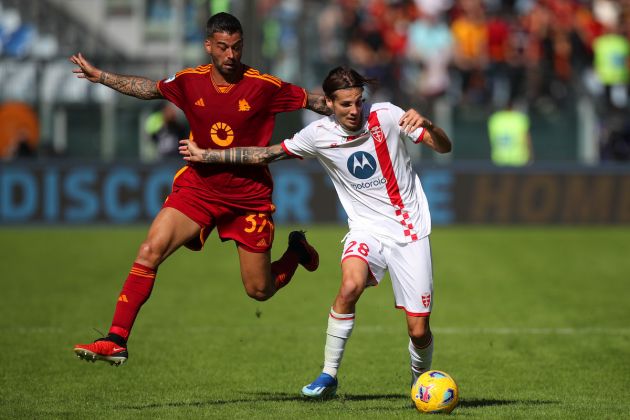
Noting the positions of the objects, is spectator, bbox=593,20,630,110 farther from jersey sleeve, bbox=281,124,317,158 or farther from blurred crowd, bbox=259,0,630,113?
jersey sleeve, bbox=281,124,317,158

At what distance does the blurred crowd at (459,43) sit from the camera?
2144cm

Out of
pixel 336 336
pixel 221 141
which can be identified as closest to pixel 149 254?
pixel 221 141

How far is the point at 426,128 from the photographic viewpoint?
7.66 meters

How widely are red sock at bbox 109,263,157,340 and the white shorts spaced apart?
1298 mm

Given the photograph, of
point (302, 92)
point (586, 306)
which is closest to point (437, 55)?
point (586, 306)

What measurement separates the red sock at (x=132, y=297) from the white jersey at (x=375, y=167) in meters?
1.23

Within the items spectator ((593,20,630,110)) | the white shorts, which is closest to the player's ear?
the white shorts

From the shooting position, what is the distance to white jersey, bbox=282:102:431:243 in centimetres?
778

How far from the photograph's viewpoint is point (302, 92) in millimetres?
8469

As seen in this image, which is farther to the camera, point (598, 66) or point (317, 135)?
point (598, 66)

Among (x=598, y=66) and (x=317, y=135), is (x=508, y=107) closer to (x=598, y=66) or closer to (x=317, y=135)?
(x=598, y=66)

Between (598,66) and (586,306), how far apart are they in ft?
32.7

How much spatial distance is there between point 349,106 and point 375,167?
0.45m

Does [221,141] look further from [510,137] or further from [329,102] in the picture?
[510,137]
